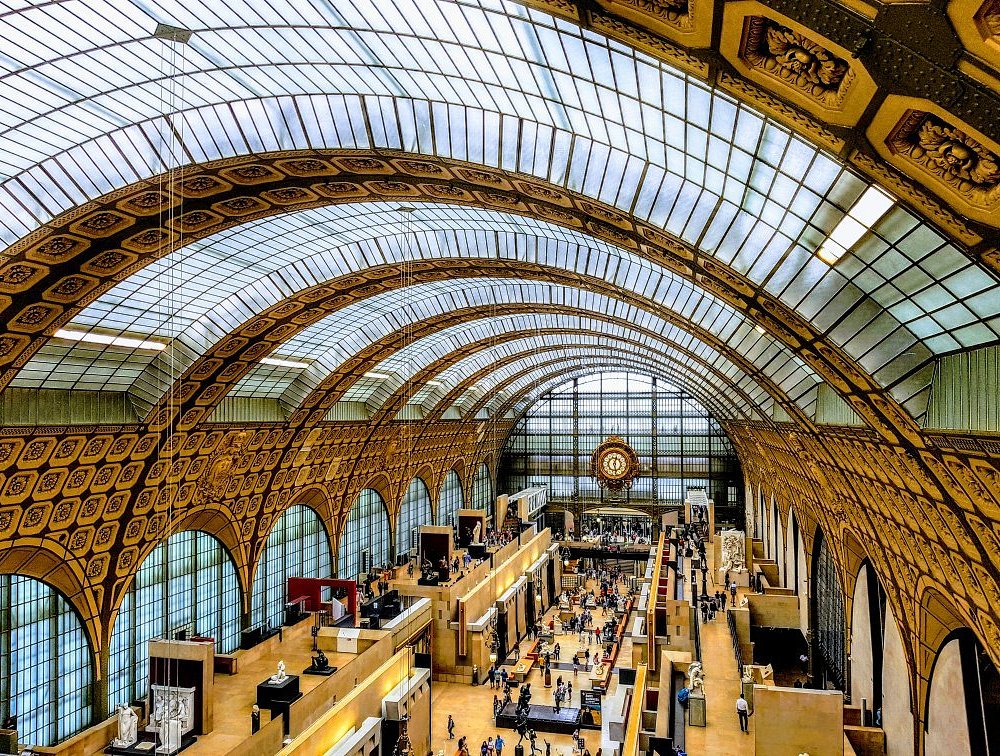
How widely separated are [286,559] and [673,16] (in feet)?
137

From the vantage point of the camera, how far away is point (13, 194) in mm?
17594

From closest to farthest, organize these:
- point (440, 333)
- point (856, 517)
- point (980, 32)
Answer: point (980, 32) < point (856, 517) < point (440, 333)

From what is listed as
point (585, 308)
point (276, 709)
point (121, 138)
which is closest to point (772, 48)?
point (121, 138)

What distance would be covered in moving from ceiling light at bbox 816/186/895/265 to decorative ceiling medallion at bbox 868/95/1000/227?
62.5 inches

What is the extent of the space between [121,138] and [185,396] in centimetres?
1518

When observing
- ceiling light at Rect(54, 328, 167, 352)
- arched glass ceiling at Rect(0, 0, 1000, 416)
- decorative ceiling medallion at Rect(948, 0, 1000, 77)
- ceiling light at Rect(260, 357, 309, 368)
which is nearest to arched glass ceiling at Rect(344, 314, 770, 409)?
ceiling light at Rect(260, 357, 309, 368)

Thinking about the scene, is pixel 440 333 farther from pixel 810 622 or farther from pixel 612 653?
pixel 810 622

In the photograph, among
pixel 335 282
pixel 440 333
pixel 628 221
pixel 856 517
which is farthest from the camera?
pixel 440 333

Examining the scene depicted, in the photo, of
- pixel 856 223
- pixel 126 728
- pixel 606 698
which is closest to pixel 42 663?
pixel 126 728

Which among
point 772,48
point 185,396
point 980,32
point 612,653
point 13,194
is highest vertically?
point 13,194

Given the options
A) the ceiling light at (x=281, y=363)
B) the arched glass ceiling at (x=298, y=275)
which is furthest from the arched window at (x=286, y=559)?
the arched glass ceiling at (x=298, y=275)

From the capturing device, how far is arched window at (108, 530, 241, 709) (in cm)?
3156

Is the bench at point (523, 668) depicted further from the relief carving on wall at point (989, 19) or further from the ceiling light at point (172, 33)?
the relief carving on wall at point (989, 19)

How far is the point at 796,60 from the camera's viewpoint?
23.0 ft
